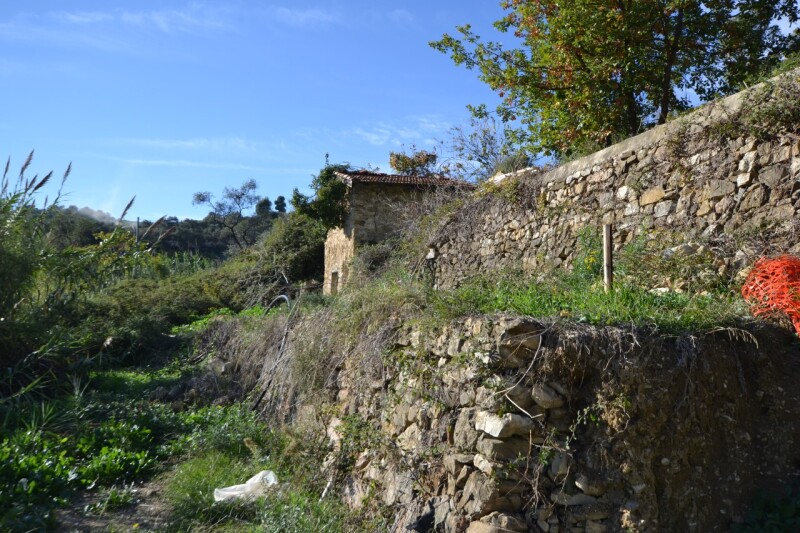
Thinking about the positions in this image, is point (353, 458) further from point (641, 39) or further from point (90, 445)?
point (641, 39)

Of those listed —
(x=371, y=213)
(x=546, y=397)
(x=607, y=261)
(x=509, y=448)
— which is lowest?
(x=509, y=448)

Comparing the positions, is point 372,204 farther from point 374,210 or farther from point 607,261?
point 607,261

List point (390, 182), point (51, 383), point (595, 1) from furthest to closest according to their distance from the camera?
1. point (390, 182)
2. point (595, 1)
3. point (51, 383)

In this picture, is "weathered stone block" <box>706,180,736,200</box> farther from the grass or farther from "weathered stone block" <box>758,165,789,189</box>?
the grass

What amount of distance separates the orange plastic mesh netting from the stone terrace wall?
0.48 metres

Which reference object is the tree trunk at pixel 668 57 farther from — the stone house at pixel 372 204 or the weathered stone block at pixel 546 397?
the stone house at pixel 372 204

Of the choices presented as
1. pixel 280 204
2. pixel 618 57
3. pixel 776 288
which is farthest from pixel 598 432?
pixel 280 204

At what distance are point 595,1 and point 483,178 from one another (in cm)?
356

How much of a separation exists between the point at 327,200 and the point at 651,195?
1158 cm

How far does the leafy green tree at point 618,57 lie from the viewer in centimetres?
1017

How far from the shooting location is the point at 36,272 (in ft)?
28.8

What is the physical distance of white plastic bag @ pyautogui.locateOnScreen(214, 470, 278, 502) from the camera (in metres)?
5.72

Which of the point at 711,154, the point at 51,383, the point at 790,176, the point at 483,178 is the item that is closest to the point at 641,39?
the point at 483,178

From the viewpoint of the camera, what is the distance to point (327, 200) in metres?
17.8
